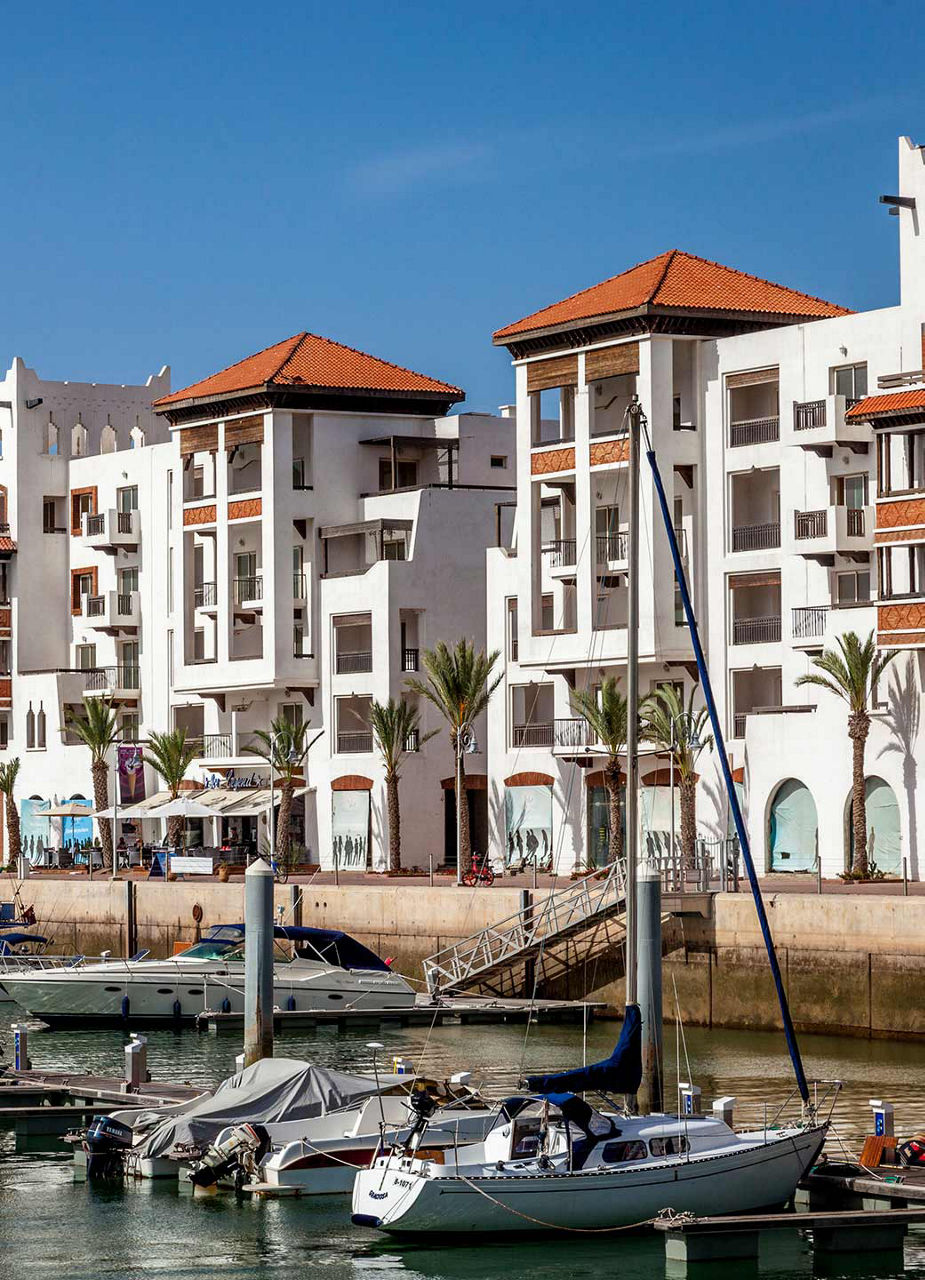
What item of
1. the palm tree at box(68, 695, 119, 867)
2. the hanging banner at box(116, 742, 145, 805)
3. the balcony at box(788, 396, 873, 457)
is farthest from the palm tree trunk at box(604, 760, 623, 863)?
the palm tree at box(68, 695, 119, 867)

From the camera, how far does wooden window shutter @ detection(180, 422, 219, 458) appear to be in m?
92.2

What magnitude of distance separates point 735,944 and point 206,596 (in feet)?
132

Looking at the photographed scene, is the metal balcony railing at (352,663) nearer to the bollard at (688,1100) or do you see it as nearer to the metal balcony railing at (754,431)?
the metal balcony railing at (754,431)

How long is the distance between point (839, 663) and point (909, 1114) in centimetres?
2535

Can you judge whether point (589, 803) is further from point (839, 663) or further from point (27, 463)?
point (27, 463)

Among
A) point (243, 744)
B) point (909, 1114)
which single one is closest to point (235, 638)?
point (243, 744)

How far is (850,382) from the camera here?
2835 inches

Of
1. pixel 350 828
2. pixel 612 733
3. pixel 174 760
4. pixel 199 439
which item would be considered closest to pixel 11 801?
pixel 174 760

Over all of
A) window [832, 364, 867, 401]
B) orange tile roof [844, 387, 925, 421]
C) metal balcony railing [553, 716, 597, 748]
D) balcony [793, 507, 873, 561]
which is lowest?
metal balcony railing [553, 716, 597, 748]

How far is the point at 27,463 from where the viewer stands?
10606 cm

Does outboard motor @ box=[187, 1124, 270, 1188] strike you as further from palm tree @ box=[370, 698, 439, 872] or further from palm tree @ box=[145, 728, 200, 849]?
palm tree @ box=[145, 728, 200, 849]

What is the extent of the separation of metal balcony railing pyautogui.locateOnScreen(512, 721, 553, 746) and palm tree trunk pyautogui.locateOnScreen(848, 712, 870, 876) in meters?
16.7

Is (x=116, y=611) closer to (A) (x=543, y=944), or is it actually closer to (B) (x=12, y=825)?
(B) (x=12, y=825)

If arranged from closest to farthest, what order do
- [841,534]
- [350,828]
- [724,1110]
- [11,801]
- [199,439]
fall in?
[724,1110]
[841,534]
[350,828]
[199,439]
[11,801]
